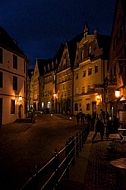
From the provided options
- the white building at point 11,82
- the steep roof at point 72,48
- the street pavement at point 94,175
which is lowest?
the street pavement at point 94,175

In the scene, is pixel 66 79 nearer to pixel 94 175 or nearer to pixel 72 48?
pixel 72 48

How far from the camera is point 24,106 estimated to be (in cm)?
4231

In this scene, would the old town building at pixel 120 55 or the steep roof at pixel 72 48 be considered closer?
the old town building at pixel 120 55

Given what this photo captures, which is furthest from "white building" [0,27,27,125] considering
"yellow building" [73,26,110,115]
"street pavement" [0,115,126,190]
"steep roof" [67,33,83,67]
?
"steep roof" [67,33,83,67]

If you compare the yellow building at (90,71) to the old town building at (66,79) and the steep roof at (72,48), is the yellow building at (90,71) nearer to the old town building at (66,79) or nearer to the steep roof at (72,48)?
the old town building at (66,79)

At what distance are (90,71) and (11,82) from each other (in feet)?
59.3

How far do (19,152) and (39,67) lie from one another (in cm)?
7224

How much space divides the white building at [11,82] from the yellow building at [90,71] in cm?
1099

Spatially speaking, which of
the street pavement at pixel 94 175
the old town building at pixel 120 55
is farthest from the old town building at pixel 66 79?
the street pavement at pixel 94 175

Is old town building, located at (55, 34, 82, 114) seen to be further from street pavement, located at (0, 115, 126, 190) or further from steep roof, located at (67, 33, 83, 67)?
street pavement, located at (0, 115, 126, 190)

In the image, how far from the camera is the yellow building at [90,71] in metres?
46.2

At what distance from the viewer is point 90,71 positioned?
50375 millimetres

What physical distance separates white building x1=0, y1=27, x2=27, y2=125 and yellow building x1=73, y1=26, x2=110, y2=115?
10990 mm

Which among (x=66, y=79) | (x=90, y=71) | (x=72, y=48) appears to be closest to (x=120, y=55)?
(x=90, y=71)
